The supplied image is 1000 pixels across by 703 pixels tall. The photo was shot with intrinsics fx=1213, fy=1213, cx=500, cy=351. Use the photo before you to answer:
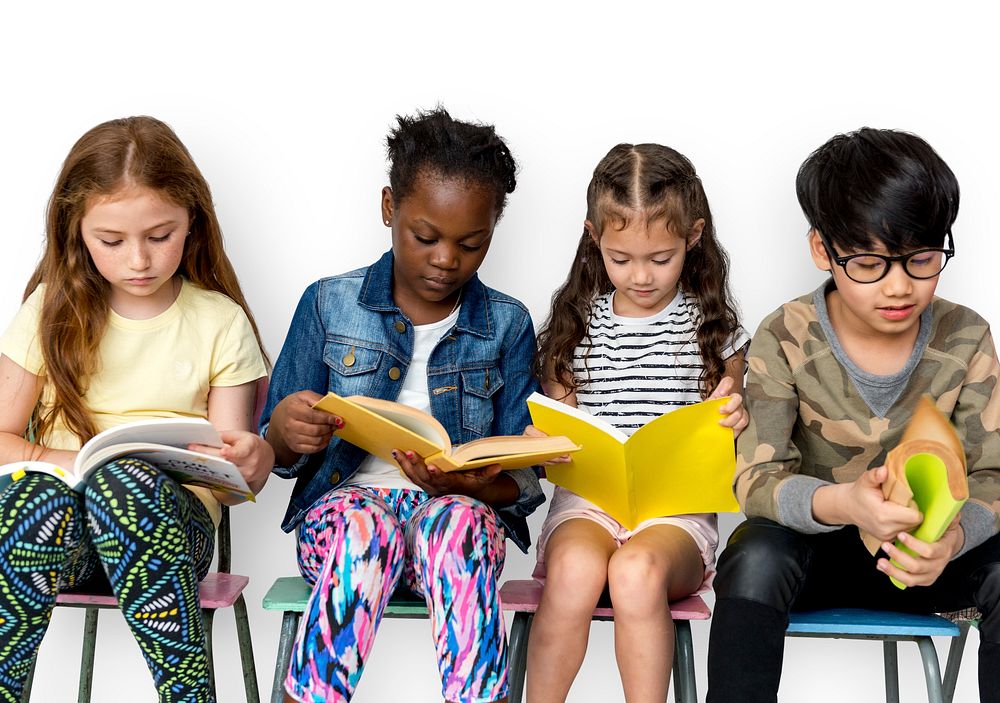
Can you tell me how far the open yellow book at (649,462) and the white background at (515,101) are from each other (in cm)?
59

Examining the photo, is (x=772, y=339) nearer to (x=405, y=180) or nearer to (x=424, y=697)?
(x=405, y=180)

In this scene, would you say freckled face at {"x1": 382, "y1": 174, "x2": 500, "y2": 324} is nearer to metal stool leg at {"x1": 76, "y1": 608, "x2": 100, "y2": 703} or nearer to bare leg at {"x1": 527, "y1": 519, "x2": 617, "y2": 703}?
bare leg at {"x1": 527, "y1": 519, "x2": 617, "y2": 703}

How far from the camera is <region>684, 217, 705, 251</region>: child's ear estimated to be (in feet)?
7.05

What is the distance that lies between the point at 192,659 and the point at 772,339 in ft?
3.41

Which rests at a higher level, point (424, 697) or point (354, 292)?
point (354, 292)

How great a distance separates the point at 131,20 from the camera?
246 cm

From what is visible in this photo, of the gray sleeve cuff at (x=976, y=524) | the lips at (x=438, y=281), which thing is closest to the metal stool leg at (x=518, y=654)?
the lips at (x=438, y=281)

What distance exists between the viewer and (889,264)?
181 centimetres

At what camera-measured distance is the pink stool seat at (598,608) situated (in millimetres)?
1894

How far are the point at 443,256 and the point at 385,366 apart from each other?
9.8 inches

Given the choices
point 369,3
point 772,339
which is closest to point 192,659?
point 772,339

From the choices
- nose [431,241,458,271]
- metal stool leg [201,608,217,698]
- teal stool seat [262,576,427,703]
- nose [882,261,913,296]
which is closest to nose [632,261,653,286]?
nose [431,241,458,271]

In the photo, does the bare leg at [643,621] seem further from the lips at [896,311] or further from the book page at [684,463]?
the lips at [896,311]

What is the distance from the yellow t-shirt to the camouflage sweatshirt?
0.90 meters
